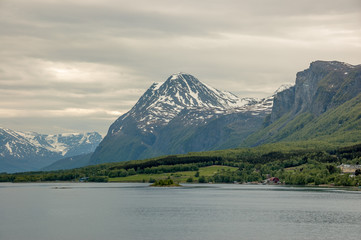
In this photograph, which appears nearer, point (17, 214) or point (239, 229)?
point (239, 229)

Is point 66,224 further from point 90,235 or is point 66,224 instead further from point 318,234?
point 318,234

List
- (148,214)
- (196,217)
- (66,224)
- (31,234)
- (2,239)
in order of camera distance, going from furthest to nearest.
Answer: (148,214) < (196,217) < (66,224) < (31,234) < (2,239)

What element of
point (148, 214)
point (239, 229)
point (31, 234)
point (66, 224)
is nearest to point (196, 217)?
point (148, 214)

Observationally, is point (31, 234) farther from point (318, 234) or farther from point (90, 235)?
point (318, 234)

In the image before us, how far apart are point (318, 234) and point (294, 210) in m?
48.7

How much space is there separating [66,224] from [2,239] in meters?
24.9

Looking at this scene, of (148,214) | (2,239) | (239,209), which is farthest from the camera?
(239,209)

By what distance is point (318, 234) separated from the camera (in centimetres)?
10962

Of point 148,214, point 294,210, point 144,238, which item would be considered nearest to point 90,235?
point 144,238

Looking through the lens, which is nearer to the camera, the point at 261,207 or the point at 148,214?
the point at 148,214

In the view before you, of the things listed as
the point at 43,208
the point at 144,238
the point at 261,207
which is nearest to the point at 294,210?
the point at 261,207

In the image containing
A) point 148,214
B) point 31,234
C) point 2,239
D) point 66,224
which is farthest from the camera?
point 148,214

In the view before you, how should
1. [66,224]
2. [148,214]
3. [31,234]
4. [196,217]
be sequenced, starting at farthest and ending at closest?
[148,214]
[196,217]
[66,224]
[31,234]

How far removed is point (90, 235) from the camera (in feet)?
359
